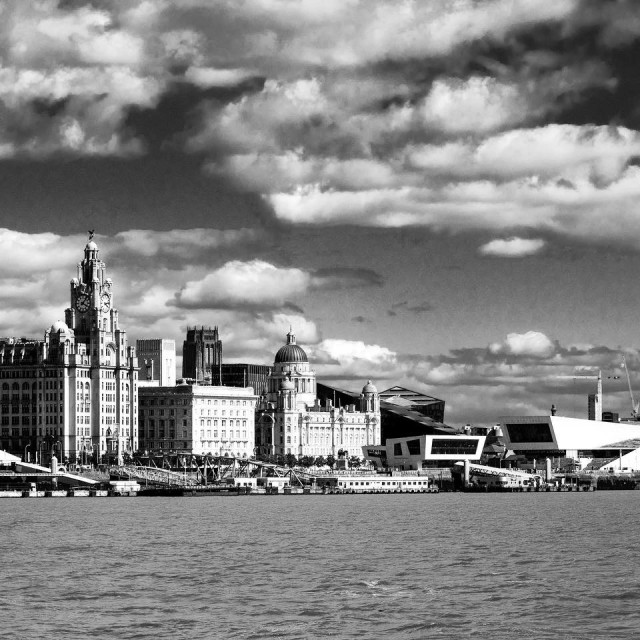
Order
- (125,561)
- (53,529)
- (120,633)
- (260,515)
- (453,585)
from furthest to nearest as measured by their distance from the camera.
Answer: (260,515)
(53,529)
(125,561)
(453,585)
(120,633)

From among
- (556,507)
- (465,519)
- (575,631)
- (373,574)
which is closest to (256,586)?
(373,574)

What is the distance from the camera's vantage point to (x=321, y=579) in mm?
89938

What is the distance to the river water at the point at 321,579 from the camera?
71625 millimetres

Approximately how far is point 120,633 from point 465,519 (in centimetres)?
8913

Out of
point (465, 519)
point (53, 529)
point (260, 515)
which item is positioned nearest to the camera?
point (53, 529)

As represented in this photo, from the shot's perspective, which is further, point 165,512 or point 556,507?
point 556,507

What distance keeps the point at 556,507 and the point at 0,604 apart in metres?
118

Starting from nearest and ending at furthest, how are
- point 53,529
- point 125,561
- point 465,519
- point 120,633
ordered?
point 120,633
point 125,561
point 53,529
point 465,519

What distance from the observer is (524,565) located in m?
98.1

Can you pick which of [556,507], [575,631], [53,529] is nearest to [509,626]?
[575,631]

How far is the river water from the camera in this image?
2820 inches

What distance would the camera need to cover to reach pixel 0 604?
79.4 m

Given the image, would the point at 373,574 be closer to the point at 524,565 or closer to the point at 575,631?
the point at 524,565

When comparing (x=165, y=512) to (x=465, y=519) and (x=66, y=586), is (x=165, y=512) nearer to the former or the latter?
(x=465, y=519)
